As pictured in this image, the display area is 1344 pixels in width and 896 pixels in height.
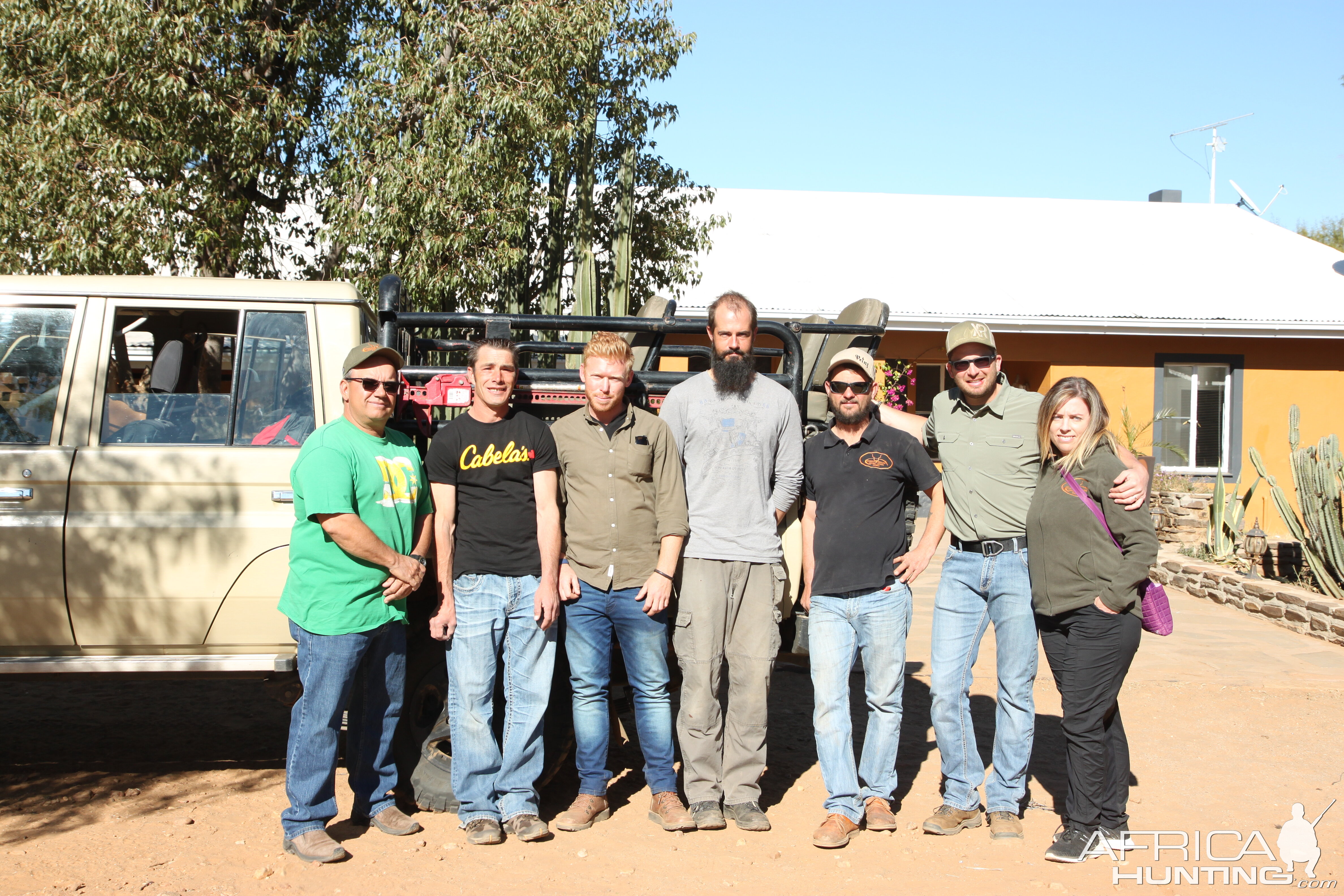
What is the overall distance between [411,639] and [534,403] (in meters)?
1.16

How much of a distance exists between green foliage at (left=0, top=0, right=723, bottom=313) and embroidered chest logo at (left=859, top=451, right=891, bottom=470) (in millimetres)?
4917

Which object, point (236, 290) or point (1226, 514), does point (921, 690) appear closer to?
point (236, 290)

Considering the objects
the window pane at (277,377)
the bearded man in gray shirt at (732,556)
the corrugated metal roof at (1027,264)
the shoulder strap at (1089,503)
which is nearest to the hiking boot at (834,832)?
the bearded man in gray shirt at (732,556)

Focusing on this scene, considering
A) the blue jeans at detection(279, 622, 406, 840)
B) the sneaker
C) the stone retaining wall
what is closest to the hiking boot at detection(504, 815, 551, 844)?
the blue jeans at detection(279, 622, 406, 840)

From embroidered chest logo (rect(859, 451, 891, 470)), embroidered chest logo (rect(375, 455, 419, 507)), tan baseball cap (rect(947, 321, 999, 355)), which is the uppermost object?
tan baseball cap (rect(947, 321, 999, 355))

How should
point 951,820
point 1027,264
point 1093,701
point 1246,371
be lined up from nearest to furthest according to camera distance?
point 1093,701 < point 951,820 < point 1246,371 < point 1027,264

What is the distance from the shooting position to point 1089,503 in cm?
392

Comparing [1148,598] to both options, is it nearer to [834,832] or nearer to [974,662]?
[974,662]

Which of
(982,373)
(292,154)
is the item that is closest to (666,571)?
(982,373)

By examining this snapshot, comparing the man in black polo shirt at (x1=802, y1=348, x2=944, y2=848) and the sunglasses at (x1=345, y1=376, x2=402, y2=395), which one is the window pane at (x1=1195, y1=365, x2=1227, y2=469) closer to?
the man in black polo shirt at (x1=802, y1=348, x2=944, y2=848)

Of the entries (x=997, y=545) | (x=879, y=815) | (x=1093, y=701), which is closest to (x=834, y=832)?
(x=879, y=815)

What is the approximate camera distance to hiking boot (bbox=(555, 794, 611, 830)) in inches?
166

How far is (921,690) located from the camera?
22.0 feet

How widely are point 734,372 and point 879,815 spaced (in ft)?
6.44
